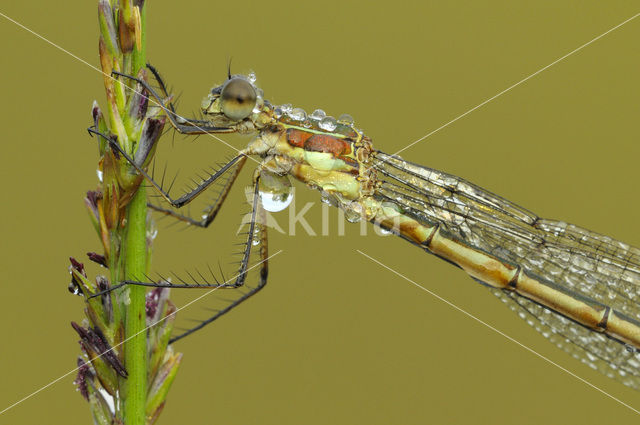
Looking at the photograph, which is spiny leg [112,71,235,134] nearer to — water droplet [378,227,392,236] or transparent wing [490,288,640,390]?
water droplet [378,227,392,236]

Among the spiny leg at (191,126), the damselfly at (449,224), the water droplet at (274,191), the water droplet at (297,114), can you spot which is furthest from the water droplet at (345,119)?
the spiny leg at (191,126)

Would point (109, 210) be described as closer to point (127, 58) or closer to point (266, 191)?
point (127, 58)

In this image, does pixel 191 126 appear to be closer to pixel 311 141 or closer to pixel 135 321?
pixel 311 141

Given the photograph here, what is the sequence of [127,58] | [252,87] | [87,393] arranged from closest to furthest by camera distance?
[127,58]
[87,393]
[252,87]

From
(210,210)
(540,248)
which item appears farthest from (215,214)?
(540,248)

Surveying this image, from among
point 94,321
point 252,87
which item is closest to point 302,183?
point 252,87

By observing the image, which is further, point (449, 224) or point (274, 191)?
point (449, 224)

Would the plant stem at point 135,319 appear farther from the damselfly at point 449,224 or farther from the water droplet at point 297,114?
the water droplet at point 297,114
